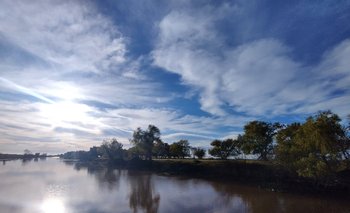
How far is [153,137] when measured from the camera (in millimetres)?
105000

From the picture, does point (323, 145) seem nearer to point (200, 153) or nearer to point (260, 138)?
point (260, 138)

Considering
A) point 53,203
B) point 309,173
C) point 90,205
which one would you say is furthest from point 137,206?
point 309,173

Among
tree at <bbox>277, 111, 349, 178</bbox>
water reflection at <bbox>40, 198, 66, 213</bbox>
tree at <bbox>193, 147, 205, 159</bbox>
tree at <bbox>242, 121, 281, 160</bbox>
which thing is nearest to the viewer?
water reflection at <bbox>40, 198, 66, 213</bbox>

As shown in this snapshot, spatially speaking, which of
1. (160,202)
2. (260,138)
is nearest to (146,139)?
(260,138)

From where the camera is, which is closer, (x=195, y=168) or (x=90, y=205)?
(x=90, y=205)

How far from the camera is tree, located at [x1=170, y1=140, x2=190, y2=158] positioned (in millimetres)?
108938

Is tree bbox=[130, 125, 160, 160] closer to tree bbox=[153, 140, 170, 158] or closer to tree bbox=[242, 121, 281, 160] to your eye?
tree bbox=[153, 140, 170, 158]

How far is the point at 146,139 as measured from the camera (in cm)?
10338

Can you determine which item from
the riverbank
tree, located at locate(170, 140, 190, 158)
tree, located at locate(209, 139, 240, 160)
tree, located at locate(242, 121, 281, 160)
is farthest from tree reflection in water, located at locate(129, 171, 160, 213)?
tree, located at locate(170, 140, 190, 158)

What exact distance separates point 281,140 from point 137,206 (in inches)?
1367

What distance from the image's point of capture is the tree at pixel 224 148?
87750 mm

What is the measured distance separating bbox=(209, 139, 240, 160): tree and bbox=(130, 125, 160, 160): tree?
24.3m

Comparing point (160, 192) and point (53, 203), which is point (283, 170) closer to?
point (160, 192)

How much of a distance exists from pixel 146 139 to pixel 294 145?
64169 millimetres
